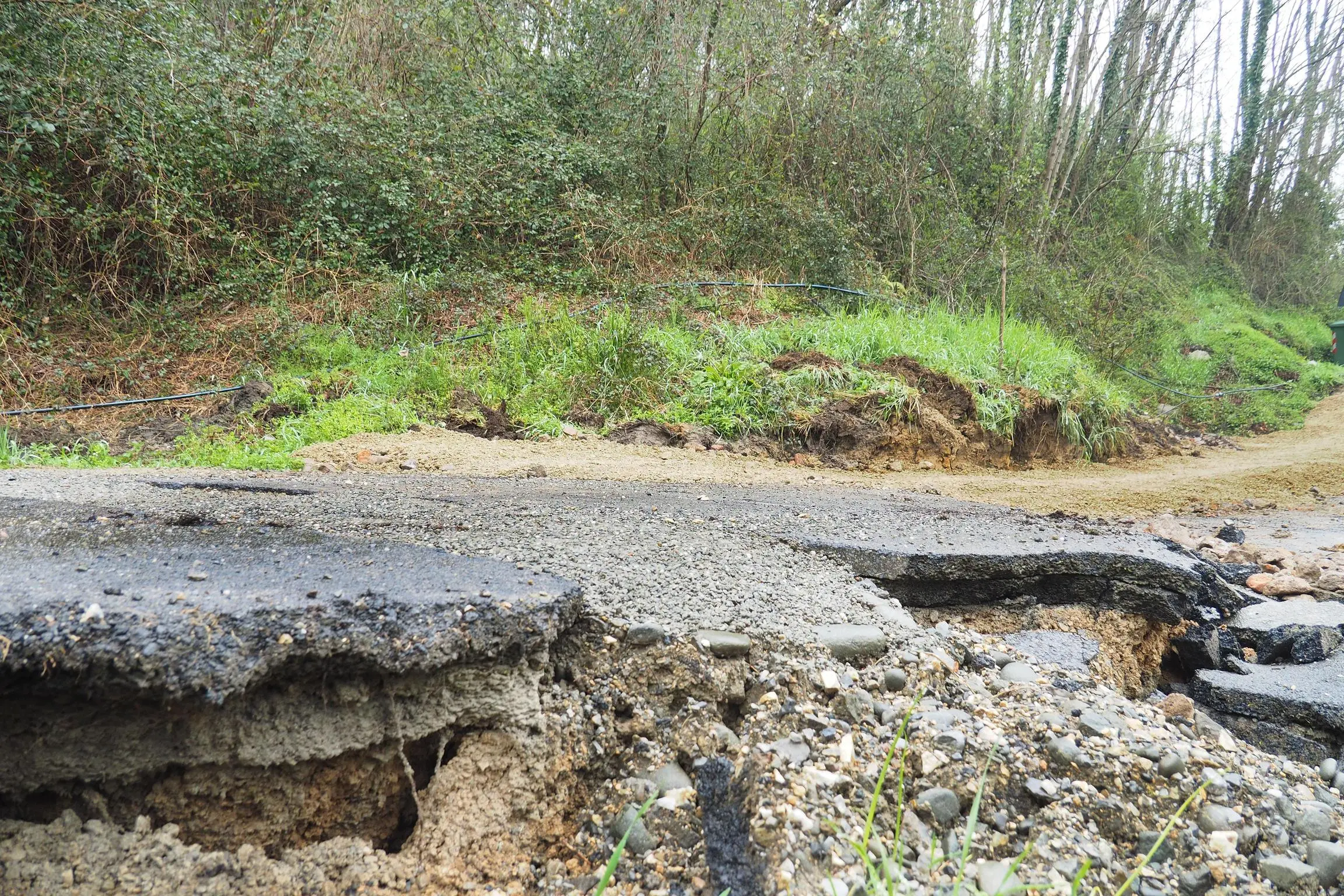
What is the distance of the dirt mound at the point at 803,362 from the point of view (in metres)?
6.71

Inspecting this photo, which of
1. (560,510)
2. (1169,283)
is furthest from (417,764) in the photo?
(1169,283)

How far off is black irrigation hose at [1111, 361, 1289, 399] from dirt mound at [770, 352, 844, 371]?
5099 millimetres

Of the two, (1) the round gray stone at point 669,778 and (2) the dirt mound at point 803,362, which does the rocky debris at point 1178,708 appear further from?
(2) the dirt mound at point 803,362

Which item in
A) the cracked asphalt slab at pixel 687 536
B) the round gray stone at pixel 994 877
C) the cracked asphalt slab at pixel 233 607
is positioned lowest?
the round gray stone at pixel 994 877

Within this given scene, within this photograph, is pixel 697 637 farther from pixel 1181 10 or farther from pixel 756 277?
pixel 1181 10

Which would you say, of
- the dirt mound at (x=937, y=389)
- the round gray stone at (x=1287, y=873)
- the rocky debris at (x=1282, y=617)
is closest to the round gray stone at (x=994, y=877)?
the round gray stone at (x=1287, y=873)

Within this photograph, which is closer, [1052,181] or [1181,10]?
[1052,181]

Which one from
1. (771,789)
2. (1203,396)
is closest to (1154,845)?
(771,789)

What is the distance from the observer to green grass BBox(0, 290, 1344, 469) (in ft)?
19.0

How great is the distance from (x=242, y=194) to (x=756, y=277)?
198 inches

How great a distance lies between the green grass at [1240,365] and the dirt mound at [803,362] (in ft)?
17.7

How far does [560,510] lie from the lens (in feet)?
9.97

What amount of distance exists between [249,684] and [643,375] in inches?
202

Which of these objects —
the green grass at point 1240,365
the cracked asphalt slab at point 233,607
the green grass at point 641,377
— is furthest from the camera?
the green grass at point 1240,365
